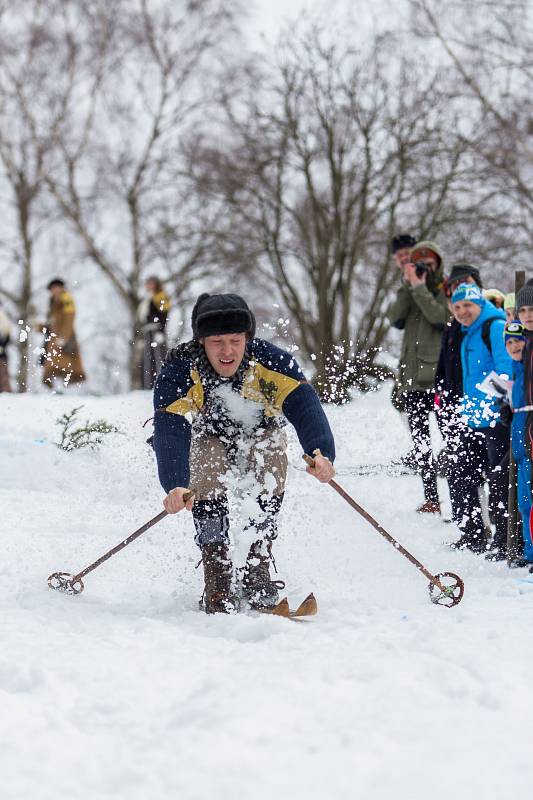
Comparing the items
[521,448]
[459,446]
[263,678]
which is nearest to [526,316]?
[521,448]

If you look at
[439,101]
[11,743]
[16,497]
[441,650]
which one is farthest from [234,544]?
[439,101]

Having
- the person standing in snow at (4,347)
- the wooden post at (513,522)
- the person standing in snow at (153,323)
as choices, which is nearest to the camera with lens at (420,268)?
the wooden post at (513,522)

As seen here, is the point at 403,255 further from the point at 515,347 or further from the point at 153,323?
the point at 153,323

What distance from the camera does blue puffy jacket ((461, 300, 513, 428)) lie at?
5.21 meters

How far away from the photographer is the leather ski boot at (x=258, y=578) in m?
4.05

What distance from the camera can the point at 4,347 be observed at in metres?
12.8

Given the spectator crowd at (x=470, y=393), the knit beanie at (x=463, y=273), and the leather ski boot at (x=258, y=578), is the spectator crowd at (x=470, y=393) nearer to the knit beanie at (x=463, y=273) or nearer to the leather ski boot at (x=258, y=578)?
the knit beanie at (x=463, y=273)

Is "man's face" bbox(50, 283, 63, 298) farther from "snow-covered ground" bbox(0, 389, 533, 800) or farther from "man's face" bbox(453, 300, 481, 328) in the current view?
"man's face" bbox(453, 300, 481, 328)

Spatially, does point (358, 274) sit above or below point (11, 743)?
above

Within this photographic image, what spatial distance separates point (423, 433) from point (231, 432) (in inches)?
106

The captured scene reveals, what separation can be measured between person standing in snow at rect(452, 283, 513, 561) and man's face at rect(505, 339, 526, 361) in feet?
0.40

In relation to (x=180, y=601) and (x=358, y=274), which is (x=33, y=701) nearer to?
(x=180, y=601)

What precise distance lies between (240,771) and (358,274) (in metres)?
12.3

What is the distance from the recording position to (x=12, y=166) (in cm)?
1864
